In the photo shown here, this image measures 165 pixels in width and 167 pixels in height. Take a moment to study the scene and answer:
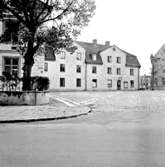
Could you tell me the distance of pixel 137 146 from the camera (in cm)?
544

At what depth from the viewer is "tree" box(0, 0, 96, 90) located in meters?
16.2

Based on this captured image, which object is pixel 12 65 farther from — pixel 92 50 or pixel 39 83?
pixel 92 50

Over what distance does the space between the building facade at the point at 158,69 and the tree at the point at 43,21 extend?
61.2m

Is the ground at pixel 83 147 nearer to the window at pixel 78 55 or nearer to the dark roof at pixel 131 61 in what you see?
the window at pixel 78 55

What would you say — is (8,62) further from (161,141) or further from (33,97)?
(161,141)

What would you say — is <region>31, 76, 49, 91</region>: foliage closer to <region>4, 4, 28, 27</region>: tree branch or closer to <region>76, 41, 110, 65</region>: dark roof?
<region>4, 4, 28, 27</region>: tree branch

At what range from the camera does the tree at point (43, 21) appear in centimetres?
1617

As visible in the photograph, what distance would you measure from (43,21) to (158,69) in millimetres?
66069

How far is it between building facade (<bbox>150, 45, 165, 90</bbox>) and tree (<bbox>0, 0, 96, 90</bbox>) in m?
61.2

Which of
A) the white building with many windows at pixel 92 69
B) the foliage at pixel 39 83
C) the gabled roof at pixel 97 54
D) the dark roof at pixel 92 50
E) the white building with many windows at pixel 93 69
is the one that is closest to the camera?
the foliage at pixel 39 83

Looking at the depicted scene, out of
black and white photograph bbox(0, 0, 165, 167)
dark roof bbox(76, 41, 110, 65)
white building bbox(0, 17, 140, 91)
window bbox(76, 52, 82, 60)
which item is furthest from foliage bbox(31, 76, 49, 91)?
dark roof bbox(76, 41, 110, 65)

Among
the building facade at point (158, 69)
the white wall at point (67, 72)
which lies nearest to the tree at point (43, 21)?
the white wall at point (67, 72)

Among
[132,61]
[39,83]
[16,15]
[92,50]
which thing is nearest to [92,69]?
[92,50]

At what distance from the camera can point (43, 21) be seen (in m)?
17.3
